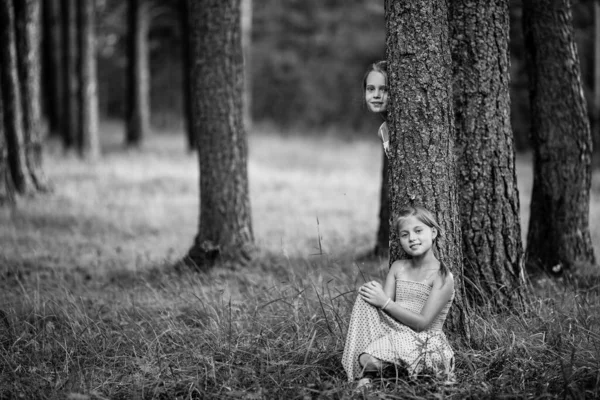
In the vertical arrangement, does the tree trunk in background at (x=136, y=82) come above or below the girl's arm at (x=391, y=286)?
above

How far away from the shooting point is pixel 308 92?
98.3ft

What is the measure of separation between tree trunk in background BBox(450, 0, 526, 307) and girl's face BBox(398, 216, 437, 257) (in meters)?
0.98

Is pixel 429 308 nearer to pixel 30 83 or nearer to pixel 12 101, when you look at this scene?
pixel 12 101

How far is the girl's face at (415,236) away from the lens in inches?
140

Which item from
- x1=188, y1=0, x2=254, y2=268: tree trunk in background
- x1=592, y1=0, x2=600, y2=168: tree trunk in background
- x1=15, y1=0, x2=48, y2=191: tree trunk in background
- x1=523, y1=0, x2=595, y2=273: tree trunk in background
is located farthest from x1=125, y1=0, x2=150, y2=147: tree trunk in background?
x1=523, y1=0, x2=595, y2=273: tree trunk in background

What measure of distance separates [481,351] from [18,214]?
724 cm

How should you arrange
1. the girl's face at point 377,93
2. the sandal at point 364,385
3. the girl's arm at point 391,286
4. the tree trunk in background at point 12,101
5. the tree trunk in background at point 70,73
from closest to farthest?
1. the sandal at point 364,385
2. the girl's arm at point 391,286
3. the girl's face at point 377,93
4. the tree trunk in background at point 12,101
5. the tree trunk in background at point 70,73

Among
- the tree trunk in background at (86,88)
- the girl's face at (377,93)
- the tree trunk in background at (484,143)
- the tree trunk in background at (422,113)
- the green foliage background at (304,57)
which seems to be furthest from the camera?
the green foliage background at (304,57)

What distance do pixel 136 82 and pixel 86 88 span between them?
12.5 ft

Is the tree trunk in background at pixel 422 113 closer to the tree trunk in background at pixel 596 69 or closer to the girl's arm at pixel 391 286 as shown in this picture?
the girl's arm at pixel 391 286

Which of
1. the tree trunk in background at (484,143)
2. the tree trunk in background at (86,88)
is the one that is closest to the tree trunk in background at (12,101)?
the tree trunk in background at (86,88)

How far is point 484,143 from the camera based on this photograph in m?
4.39

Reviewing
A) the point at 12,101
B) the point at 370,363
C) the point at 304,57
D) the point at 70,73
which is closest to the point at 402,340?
the point at 370,363

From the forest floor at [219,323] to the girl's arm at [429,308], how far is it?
34 centimetres
